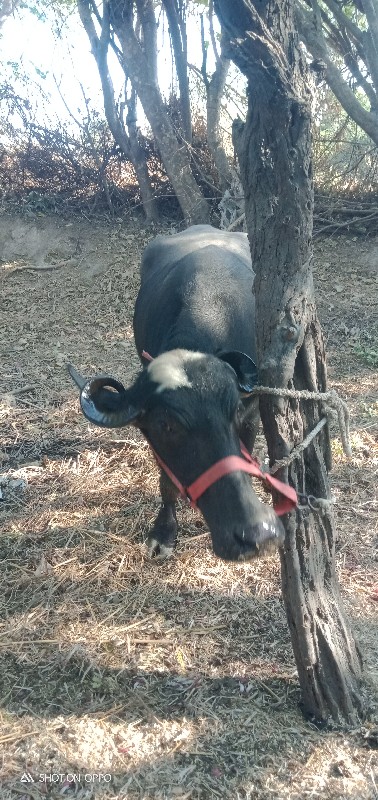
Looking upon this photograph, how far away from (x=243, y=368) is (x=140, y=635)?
160 cm

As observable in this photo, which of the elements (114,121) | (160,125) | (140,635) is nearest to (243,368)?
(140,635)

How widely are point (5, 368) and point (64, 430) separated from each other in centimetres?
193

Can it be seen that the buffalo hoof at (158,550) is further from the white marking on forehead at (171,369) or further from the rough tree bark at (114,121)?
the rough tree bark at (114,121)

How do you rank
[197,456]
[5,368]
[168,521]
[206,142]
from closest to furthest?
[197,456] → [168,521] → [5,368] → [206,142]

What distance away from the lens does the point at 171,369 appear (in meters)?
3.07

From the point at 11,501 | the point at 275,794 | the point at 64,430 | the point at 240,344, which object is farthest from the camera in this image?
the point at 64,430

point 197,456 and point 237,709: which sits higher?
point 197,456

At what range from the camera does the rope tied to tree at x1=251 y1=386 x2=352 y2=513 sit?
107 inches

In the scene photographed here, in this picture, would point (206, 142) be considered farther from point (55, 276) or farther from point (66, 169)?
point (55, 276)

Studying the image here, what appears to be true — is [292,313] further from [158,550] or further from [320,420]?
[158,550]

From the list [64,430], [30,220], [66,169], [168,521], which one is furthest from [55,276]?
[168,521]

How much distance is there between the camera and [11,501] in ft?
15.9

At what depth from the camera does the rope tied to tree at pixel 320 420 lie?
273cm

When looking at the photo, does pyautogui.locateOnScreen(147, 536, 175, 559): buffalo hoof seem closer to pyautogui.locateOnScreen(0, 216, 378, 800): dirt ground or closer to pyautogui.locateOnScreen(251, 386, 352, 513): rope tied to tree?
pyautogui.locateOnScreen(0, 216, 378, 800): dirt ground
